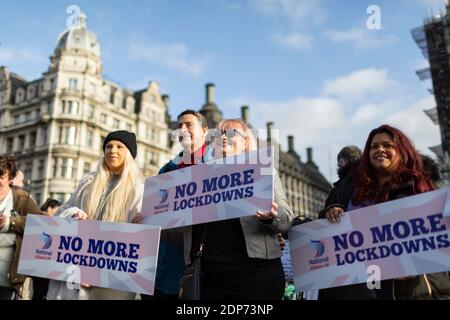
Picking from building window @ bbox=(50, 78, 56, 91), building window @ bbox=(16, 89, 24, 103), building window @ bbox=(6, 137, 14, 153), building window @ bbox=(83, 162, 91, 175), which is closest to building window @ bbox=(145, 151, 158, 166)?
building window @ bbox=(83, 162, 91, 175)

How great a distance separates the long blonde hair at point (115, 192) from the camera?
137 inches

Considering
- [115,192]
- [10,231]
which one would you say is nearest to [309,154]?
[10,231]

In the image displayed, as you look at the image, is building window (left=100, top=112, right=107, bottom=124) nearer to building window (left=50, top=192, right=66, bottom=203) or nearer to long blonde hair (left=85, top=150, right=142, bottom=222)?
building window (left=50, top=192, right=66, bottom=203)

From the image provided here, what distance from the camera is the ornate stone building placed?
37.4 m

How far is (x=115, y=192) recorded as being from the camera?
11.6 feet

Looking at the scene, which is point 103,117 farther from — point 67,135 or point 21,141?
point 21,141

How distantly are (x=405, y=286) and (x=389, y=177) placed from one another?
765 millimetres

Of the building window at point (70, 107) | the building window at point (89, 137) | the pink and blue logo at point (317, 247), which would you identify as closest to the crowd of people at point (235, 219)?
the pink and blue logo at point (317, 247)

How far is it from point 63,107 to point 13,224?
36969 mm

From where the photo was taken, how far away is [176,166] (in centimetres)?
382

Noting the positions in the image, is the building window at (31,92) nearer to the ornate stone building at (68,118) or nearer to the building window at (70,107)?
the ornate stone building at (68,118)
